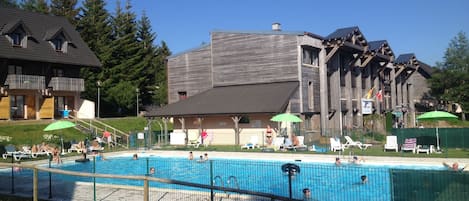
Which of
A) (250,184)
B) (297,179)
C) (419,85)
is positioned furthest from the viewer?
(419,85)

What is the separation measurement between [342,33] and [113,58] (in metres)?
31.1

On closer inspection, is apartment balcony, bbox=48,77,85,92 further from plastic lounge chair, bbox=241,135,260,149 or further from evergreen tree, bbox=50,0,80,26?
evergreen tree, bbox=50,0,80,26

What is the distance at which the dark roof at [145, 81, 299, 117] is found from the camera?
95.2ft

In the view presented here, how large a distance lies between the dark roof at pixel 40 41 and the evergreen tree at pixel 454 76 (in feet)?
134

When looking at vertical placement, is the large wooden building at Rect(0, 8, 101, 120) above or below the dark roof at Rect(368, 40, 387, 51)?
below

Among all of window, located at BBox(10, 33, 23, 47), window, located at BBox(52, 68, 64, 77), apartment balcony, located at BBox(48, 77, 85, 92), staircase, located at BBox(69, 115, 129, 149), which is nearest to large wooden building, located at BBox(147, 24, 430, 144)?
staircase, located at BBox(69, 115, 129, 149)

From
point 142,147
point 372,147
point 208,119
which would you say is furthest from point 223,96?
point 372,147

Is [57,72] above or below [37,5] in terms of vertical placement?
below

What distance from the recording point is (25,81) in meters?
34.1

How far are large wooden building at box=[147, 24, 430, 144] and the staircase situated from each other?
3158 millimetres

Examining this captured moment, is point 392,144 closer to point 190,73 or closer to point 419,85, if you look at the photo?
point 190,73

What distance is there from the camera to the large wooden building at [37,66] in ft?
110

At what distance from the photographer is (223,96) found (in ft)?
110

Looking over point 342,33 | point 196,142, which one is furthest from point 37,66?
point 342,33
